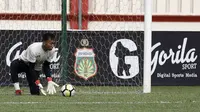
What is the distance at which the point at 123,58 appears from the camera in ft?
54.7

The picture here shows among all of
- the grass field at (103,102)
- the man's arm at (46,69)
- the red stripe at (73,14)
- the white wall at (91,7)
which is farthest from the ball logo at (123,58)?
the man's arm at (46,69)

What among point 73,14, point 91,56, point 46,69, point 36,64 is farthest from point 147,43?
point 73,14

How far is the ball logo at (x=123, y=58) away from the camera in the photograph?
1658cm

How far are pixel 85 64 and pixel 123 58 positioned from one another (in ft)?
2.77

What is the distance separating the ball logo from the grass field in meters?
2.17

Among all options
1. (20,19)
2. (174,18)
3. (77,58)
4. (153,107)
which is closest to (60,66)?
(77,58)

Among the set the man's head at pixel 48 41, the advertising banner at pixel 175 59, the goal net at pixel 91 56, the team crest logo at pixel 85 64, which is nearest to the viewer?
the man's head at pixel 48 41

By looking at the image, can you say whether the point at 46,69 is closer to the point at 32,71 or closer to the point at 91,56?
the point at 32,71

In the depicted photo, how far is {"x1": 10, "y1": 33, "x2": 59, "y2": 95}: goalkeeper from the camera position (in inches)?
528

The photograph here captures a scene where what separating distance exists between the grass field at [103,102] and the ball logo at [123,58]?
2167 mm

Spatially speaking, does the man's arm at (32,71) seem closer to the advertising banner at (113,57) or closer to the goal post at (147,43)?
the goal post at (147,43)

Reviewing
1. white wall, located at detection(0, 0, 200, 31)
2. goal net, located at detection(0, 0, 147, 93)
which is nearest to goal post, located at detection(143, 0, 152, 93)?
goal net, located at detection(0, 0, 147, 93)

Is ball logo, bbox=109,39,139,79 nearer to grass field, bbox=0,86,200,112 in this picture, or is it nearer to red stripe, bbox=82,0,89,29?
grass field, bbox=0,86,200,112

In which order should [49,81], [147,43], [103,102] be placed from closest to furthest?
[103,102] < [49,81] < [147,43]
